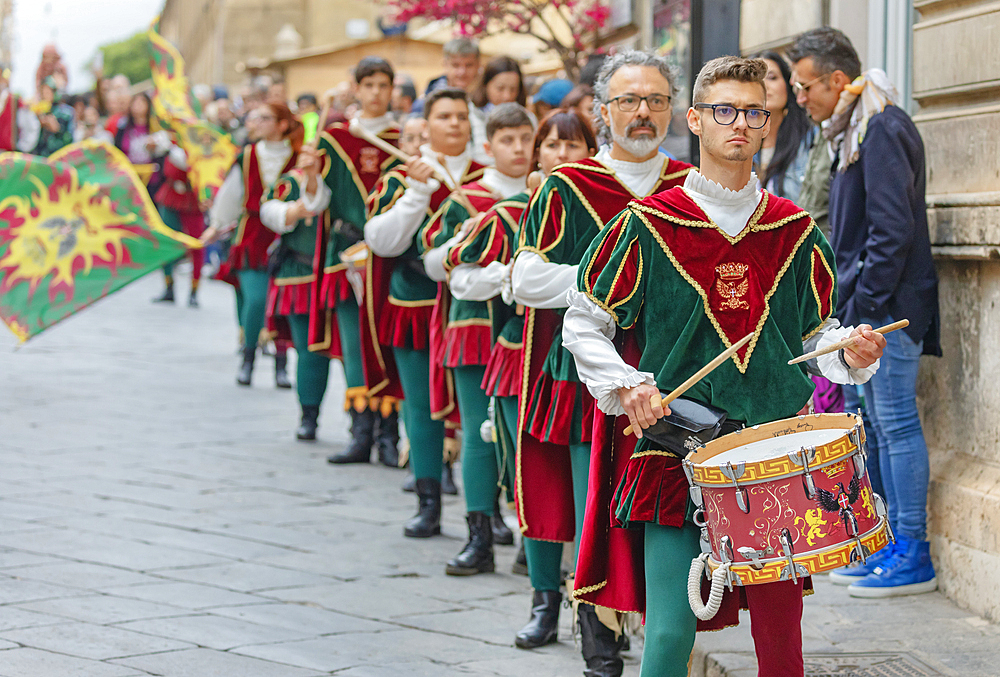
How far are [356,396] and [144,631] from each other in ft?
10.2

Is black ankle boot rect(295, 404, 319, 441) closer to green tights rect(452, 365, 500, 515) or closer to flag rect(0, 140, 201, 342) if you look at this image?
flag rect(0, 140, 201, 342)

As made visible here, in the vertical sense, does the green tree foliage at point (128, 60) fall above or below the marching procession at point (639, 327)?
above

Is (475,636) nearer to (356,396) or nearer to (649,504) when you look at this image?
(649,504)

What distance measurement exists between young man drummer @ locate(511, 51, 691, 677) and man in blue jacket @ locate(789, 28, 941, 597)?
1.09m

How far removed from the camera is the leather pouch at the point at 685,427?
312 centimetres

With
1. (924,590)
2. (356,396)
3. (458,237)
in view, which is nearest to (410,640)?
(458,237)

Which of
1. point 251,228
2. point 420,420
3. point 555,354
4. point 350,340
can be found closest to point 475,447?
point 420,420

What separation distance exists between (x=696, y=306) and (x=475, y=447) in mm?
2383

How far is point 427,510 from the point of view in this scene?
620 cm

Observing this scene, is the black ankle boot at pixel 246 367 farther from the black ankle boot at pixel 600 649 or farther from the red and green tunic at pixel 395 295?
the black ankle boot at pixel 600 649

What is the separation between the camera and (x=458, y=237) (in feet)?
17.0

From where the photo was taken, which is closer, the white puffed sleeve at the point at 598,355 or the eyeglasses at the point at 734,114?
the white puffed sleeve at the point at 598,355

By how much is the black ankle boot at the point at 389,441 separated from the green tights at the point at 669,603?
15.4 feet

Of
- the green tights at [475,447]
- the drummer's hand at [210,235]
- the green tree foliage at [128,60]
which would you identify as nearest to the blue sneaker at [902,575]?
the green tights at [475,447]
